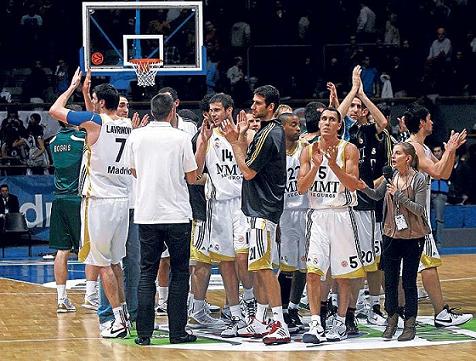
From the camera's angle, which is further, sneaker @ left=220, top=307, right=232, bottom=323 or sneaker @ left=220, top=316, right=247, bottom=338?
sneaker @ left=220, top=307, right=232, bottom=323

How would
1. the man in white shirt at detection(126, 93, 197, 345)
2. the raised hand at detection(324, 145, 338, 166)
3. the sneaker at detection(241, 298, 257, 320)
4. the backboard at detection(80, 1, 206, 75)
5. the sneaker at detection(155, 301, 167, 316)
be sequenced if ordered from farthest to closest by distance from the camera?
the backboard at detection(80, 1, 206, 75)
the sneaker at detection(155, 301, 167, 316)
the sneaker at detection(241, 298, 257, 320)
the man in white shirt at detection(126, 93, 197, 345)
the raised hand at detection(324, 145, 338, 166)

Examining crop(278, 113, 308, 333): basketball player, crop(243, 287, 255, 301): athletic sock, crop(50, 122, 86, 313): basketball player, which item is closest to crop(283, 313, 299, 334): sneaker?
crop(278, 113, 308, 333): basketball player

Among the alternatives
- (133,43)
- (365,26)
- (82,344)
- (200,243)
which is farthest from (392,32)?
(82,344)

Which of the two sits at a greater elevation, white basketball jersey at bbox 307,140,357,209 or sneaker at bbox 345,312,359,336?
white basketball jersey at bbox 307,140,357,209

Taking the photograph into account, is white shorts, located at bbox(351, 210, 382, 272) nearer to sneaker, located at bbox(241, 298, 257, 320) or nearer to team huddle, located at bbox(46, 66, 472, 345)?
team huddle, located at bbox(46, 66, 472, 345)

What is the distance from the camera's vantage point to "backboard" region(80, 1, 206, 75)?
52.5 feet

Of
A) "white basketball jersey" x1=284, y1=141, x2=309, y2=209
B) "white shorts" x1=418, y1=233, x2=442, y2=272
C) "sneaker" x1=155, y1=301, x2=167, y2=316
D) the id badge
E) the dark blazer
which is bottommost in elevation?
"sneaker" x1=155, y1=301, x2=167, y2=316

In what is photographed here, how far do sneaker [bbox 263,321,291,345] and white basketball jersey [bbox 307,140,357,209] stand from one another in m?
1.22

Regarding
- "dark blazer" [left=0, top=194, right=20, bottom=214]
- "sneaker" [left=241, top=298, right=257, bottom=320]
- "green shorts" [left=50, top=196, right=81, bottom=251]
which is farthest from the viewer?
"dark blazer" [left=0, top=194, right=20, bottom=214]

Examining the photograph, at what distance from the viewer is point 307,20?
2523cm

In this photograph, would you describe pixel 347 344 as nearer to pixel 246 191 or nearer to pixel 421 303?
pixel 246 191

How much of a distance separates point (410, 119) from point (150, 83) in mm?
5353

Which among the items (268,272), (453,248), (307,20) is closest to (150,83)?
(268,272)

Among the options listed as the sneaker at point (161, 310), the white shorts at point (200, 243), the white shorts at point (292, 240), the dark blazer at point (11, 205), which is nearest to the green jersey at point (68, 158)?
the sneaker at point (161, 310)
